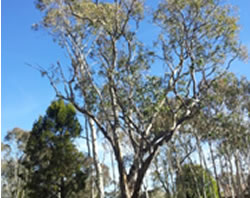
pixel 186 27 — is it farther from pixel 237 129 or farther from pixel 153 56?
pixel 237 129

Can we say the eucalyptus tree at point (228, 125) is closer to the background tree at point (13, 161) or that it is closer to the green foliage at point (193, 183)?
the green foliage at point (193, 183)

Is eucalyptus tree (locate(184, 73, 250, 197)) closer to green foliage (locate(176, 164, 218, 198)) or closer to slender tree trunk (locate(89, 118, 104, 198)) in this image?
green foliage (locate(176, 164, 218, 198))

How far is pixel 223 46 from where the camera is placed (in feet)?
32.1

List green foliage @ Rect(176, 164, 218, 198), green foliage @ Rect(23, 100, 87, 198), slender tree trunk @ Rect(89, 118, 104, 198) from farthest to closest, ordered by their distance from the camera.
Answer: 1. green foliage @ Rect(176, 164, 218, 198)
2. green foliage @ Rect(23, 100, 87, 198)
3. slender tree trunk @ Rect(89, 118, 104, 198)

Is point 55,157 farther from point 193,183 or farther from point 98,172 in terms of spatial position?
point 193,183

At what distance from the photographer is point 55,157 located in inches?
666

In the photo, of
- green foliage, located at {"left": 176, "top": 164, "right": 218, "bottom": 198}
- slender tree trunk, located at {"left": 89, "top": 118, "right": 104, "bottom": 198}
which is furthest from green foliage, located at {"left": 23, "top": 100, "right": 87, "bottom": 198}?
green foliage, located at {"left": 176, "top": 164, "right": 218, "bottom": 198}

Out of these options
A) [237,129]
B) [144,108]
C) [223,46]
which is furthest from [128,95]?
[237,129]

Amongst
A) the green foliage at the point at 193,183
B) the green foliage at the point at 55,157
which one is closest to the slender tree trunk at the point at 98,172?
the green foliage at the point at 55,157

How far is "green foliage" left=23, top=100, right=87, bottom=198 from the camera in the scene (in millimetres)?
16328

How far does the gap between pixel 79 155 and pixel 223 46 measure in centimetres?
1108

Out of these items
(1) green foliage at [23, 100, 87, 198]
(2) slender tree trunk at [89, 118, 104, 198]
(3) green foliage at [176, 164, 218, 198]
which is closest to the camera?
(2) slender tree trunk at [89, 118, 104, 198]

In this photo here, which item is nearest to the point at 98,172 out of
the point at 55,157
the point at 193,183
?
the point at 55,157

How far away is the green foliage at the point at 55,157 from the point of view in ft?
53.6
